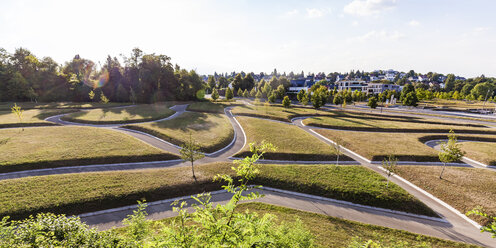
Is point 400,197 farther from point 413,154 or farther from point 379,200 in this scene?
point 413,154

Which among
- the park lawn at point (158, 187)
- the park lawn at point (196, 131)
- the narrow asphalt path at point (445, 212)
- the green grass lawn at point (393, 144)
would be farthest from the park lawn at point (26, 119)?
the narrow asphalt path at point (445, 212)

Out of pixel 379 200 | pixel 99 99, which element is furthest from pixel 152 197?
pixel 99 99

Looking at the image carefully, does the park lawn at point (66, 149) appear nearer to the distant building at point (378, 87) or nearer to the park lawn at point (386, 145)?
the park lawn at point (386, 145)

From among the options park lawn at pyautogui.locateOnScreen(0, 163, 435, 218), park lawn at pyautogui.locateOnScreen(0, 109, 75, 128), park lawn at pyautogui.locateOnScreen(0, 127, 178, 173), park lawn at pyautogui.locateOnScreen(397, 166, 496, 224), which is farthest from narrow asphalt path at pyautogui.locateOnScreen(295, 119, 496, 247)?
park lawn at pyautogui.locateOnScreen(0, 109, 75, 128)

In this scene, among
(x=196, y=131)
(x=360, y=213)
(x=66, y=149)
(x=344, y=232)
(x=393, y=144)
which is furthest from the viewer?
(x=196, y=131)

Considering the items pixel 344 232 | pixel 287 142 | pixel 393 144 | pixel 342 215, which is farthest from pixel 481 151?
pixel 344 232

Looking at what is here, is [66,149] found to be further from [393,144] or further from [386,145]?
[393,144]

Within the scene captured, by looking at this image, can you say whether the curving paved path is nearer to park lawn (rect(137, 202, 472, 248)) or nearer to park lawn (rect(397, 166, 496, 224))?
park lawn (rect(137, 202, 472, 248))
